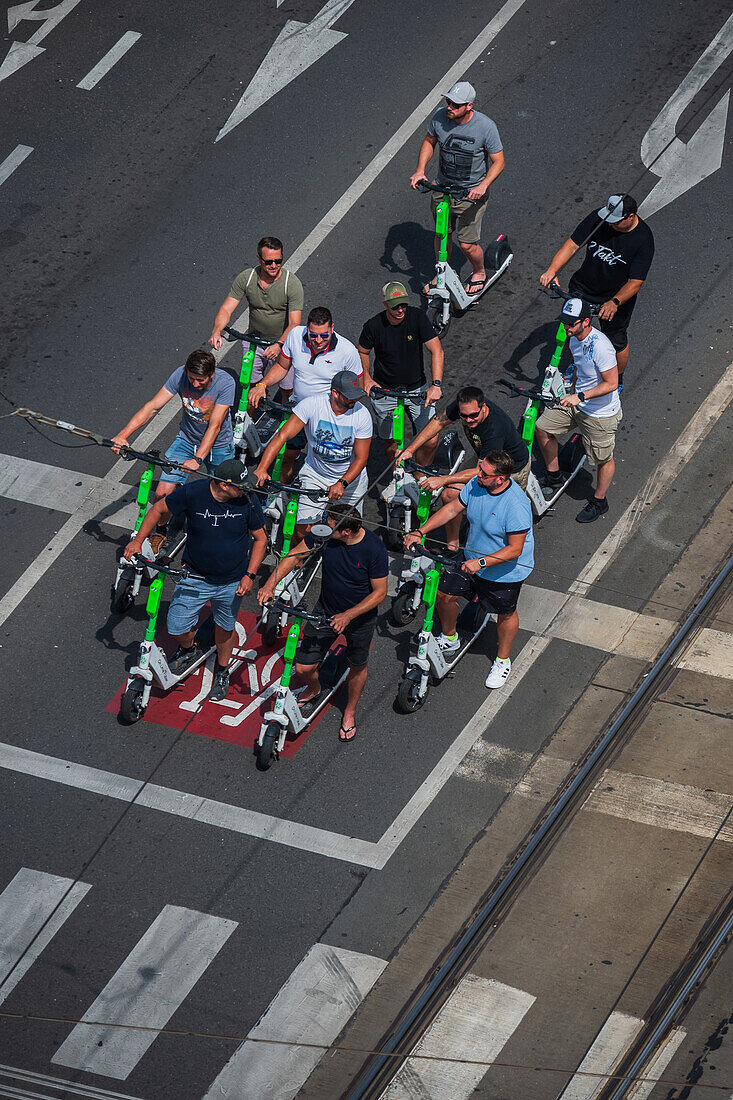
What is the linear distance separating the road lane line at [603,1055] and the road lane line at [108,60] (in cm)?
1194

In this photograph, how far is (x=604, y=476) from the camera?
38.4 feet

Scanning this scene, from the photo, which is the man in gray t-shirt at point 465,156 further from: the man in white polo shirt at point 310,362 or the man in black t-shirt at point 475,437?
the man in black t-shirt at point 475,437

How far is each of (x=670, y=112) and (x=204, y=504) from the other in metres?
8.50

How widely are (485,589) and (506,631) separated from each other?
429 millimetres

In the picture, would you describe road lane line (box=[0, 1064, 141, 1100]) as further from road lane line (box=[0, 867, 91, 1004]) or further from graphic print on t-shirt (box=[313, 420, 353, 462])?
graphic print on t-shirt (box=[313, 420, 353, 462])

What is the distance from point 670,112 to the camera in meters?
15.6

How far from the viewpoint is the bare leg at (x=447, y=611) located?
1054 cm

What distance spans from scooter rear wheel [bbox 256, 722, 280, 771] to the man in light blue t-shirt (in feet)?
4.96

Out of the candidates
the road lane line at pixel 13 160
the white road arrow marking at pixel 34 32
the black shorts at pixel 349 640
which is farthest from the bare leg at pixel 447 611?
the white road arrow marking at pixel 34 32

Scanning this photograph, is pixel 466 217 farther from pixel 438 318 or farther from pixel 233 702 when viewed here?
pixel 233 702

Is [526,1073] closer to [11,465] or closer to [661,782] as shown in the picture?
[661,782]

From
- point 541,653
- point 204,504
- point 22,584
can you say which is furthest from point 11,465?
point 541,653

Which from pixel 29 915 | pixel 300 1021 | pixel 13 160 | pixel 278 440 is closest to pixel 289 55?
pixel 13 160

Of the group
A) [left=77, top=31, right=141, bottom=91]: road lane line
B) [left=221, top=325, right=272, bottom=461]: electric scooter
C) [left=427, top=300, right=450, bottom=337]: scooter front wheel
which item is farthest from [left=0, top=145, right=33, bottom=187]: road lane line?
[left=427, top=300, right=450, bottom=337]: scooter front wheel
